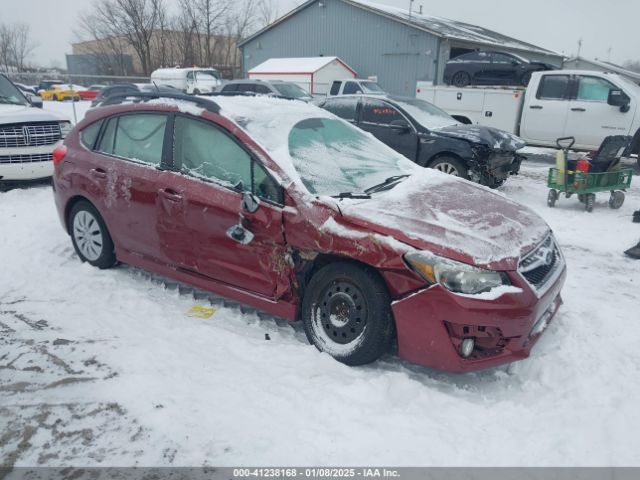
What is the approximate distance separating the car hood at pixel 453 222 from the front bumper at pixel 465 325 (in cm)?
23

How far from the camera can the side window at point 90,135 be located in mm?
4758

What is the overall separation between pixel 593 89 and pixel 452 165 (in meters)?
5.22

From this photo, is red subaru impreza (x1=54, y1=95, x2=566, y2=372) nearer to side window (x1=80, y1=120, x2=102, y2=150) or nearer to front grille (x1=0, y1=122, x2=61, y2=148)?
side window (x1=80, y1=120, x2=102, y2=150)

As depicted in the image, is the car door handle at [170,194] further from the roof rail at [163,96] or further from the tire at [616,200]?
the tire at [616,200]

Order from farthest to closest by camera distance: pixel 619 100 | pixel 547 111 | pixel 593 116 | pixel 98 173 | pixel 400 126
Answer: pixel 547 111 → pixel 593 116 → pixel 619 100 → pixel 400 126 → pixel 98 173

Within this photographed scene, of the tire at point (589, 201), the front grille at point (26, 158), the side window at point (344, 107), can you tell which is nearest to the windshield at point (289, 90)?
the side window at point (344, 107)

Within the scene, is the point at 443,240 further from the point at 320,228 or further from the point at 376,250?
the point at 320,228

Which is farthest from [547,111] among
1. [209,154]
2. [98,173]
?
[98,173]

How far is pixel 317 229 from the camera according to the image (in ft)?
10.9

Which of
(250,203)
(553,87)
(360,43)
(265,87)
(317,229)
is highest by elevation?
(360,43)

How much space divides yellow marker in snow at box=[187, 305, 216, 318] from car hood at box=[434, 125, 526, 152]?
18.2ft

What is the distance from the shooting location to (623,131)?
1058 cm

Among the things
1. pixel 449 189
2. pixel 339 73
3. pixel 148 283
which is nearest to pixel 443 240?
pixel 449 189

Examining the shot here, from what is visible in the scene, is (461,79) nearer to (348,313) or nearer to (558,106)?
(558,106)
